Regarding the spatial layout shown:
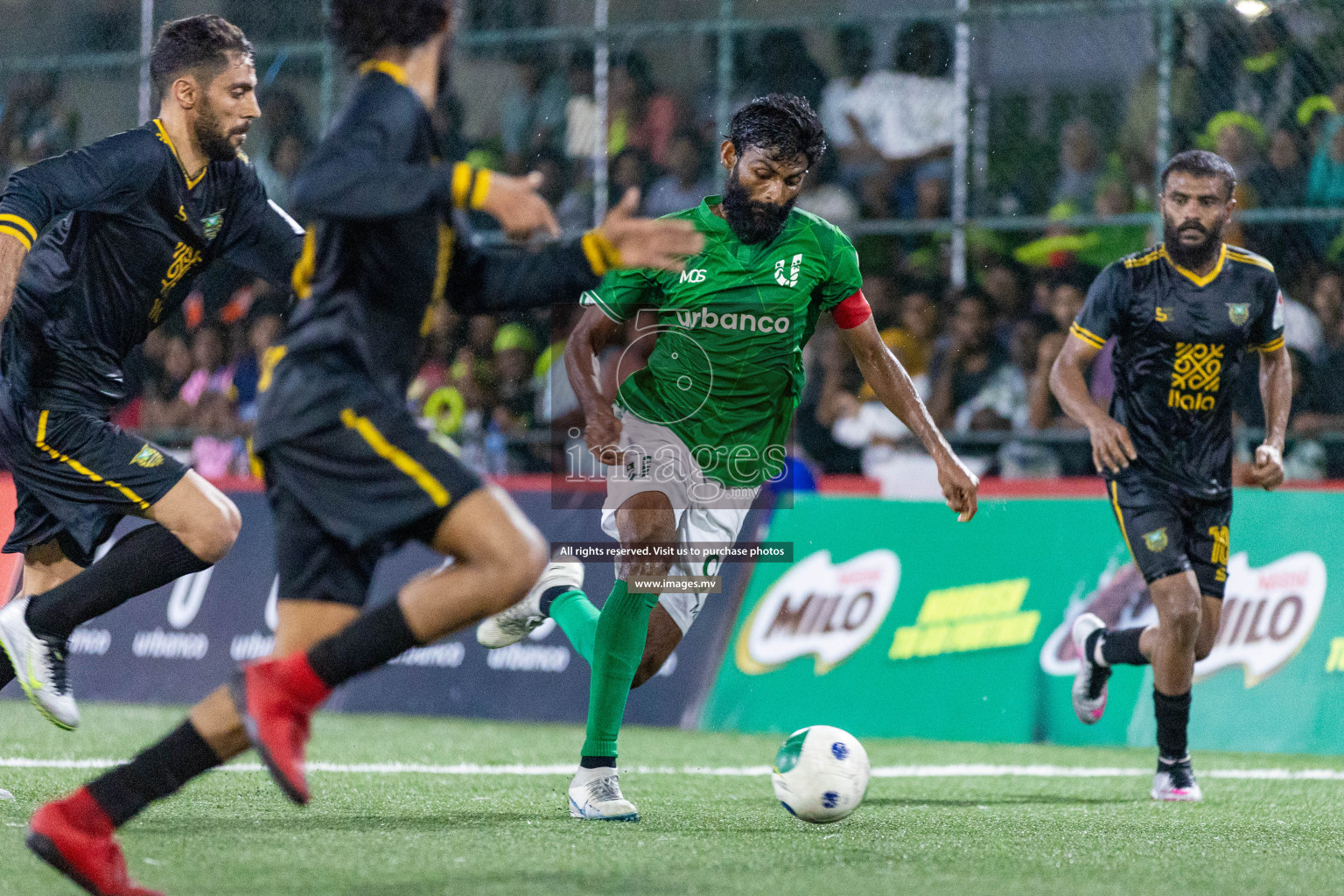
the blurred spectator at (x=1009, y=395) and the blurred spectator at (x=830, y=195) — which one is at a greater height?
the blurred spectator at (x=830, y=195)

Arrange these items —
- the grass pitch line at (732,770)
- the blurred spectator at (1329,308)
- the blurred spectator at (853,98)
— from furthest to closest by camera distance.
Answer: the blurred spectator at (853,98), the blurred spectator at (1329,308), the grass pitch line at (732,770)

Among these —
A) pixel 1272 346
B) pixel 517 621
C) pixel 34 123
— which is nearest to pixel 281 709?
pixel 517 621

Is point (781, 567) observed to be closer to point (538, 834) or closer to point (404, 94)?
point (538, 834)

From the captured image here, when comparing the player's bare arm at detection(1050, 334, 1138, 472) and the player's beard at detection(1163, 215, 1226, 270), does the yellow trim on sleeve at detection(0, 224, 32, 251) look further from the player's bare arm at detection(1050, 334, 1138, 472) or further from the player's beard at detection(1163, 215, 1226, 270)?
the player's beard at detection(1163, 215, 1226, 270)

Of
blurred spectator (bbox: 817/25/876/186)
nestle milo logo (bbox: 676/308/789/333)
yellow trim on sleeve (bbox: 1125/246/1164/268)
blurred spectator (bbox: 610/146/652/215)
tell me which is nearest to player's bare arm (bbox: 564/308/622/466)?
nestle milo logo (bbox: 676/308/789/333)

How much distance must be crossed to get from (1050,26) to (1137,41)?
0.57 metres

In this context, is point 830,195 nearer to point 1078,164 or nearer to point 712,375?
point 1078,164

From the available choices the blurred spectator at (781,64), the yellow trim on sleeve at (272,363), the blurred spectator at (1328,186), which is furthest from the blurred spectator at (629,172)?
the yellow trim on sleeve at (272,363)

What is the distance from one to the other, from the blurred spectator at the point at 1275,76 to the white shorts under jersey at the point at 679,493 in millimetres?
6155

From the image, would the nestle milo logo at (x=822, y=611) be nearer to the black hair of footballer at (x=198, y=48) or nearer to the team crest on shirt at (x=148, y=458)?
the team crest on shirt at (x=148, y=458)

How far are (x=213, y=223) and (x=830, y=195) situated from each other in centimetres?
684

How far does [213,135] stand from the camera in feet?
16.9

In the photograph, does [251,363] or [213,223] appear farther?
[251,363]

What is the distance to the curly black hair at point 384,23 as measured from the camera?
3.75m
